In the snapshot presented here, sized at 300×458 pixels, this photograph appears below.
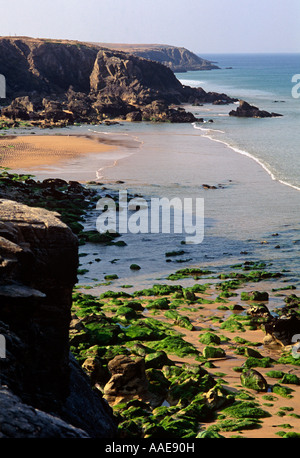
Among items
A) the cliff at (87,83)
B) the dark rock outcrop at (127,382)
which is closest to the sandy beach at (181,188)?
the dark rock outcrop at (127,382)

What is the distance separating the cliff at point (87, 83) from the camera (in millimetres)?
91375

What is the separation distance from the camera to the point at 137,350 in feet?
47.4

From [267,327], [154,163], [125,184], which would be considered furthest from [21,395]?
[154,163]

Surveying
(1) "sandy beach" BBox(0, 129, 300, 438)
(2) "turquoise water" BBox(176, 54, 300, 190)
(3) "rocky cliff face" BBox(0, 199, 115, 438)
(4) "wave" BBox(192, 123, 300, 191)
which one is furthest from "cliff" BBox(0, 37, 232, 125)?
(3) "rocky cliff face" BBox(0, 199, 115, 438)

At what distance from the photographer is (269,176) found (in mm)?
43531

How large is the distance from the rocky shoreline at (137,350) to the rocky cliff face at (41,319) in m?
0.02

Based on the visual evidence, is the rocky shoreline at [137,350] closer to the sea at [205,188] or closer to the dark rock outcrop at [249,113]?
the sea at [205,188]

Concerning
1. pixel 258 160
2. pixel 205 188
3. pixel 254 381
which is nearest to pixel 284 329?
pixel 254 381

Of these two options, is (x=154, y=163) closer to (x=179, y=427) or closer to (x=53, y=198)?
(x=53, y=198)

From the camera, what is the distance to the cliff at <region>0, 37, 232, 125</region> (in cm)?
9138

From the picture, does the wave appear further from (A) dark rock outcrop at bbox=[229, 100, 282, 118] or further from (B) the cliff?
(B) the cliff

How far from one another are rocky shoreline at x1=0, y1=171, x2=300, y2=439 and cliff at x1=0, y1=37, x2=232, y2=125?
2787 inches

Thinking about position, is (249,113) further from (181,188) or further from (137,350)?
(137,350)
